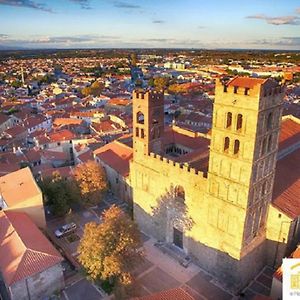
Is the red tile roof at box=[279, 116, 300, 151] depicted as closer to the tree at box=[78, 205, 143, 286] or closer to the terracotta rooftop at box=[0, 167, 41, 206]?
the tree at box=[78, 205, 143, 286]

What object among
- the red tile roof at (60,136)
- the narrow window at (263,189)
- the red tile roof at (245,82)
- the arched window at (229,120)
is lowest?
the red tile roof at (60,136)

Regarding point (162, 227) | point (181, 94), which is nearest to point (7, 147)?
point (162, 227)

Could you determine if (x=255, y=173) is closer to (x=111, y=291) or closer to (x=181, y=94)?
(x=111, y=291)

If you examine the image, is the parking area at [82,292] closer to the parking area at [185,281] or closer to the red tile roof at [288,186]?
the parking area at [185,281]

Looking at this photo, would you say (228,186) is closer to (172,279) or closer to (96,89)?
(172,279)

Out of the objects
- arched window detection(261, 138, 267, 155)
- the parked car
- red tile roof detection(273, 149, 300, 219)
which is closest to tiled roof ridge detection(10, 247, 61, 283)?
the parked car

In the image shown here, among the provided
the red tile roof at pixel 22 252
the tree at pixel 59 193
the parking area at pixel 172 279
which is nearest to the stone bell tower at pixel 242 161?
the parking area at pixel 172 279
